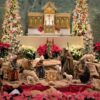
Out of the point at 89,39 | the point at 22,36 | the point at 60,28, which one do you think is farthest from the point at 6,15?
the point at 89,39

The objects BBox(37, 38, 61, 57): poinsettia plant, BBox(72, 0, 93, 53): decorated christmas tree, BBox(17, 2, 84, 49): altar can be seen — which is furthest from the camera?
BBox(17, 2, 84, 49): altar

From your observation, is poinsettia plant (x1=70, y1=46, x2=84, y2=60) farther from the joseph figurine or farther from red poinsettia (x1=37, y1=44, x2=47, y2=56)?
Answer: the joseph figurine

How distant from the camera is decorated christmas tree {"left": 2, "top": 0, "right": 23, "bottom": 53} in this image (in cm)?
2219

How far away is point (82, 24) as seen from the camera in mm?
22562

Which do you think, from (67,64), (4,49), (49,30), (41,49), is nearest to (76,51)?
(41,49)

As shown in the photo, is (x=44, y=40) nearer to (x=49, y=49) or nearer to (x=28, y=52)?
(x=28, y=52)

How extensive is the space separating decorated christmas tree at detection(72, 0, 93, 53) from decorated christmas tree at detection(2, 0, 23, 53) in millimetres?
2768

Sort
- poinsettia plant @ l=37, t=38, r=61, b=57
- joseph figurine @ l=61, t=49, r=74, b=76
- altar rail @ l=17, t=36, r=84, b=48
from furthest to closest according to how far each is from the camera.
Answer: altar rail @ l=17, t=36, r=84, b=48 → poinsettia plant @ l=37, t=38, r=61, b=57 → joseph figurine @ l=61, t=49, r=74, b=76

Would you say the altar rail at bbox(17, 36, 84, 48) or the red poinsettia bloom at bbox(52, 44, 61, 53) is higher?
the altar rail at bbox(17, 36, 84, 48)

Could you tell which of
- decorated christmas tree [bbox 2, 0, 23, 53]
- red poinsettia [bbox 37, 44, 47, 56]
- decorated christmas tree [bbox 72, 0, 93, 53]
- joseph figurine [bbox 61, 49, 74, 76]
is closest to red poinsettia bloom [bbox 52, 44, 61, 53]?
red poinsettia [bbox 37, 44, 47, 56]

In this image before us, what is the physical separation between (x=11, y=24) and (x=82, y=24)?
348 centimetres

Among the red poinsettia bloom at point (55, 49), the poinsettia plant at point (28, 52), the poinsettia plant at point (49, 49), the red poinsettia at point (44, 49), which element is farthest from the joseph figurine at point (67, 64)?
the poinsettia plant at point (28, 52)

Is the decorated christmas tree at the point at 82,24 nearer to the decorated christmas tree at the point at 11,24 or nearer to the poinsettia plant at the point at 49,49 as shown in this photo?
the poinsettia plant at the point at 49,49

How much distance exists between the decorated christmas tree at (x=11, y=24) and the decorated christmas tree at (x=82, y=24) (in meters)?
2.77
